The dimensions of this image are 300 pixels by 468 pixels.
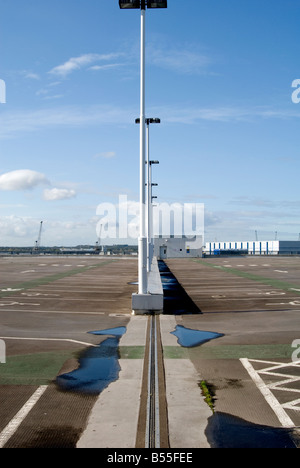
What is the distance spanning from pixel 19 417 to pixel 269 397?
4.37 meters

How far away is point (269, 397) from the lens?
8180 millimetres

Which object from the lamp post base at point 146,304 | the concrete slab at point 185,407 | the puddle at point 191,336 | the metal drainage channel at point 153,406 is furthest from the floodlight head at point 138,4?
the concrete slab at point 185,407

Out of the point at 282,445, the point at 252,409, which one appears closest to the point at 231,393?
the point at 252,409

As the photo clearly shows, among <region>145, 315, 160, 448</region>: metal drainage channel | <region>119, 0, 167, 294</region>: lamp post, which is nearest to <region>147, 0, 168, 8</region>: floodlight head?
<region>119, 0, 167, 294</region>: lamp post

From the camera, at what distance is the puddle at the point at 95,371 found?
29.0 feet

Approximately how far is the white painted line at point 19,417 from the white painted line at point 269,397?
13.5 ft

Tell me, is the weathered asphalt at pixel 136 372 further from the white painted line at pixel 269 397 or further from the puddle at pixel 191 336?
the puddle at pixel 191 336

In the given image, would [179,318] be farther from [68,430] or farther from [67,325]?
[68,430]

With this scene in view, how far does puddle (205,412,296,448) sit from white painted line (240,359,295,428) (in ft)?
1.09

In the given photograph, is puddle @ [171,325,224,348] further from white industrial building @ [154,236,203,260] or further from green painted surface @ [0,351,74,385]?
white industrial building @ [154,236,203,260]

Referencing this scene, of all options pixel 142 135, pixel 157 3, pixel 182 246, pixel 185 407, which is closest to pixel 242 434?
pixel 185 407

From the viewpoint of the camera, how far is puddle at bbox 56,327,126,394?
29.0 feet

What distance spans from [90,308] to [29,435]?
13.0 meters

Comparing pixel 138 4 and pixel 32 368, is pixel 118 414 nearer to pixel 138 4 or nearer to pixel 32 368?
pixel 32 368
